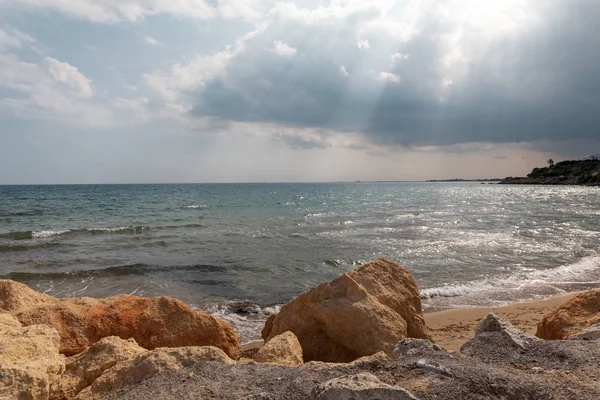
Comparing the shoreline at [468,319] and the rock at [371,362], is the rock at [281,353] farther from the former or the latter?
the shoreline at [468,319]

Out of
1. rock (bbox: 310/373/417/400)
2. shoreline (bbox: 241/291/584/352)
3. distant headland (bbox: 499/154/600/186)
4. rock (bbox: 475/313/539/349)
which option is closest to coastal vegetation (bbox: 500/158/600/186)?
distant headland (bbox: 499/154/600/186)

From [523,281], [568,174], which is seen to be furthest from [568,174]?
[523,281]

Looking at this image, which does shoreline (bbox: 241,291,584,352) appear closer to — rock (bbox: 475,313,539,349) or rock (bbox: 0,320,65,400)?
rock (bbox: 475,313,539,349)

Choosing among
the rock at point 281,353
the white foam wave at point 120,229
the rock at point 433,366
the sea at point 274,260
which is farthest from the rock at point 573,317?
the white foam wave at point 120,229

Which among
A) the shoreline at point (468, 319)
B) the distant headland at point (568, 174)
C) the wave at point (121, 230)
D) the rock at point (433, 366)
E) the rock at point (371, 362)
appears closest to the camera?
the rock at point (433, 366)

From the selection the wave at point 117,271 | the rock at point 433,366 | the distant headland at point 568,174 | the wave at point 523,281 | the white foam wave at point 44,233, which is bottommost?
the wave at point 523,281

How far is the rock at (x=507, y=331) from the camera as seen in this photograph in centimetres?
445

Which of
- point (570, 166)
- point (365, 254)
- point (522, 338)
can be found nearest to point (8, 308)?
point (522, 338)

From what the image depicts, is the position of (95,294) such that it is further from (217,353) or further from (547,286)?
(547,286)

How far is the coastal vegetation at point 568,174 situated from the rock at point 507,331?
Answer: 120m

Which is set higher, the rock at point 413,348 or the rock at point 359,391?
the rock at point 359,391

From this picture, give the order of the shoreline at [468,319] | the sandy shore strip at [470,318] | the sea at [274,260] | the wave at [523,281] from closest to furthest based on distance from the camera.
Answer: the shoreline at [468,319] < the sandy shore strip at [470,318] < the sea at [274,260] < the wave at [523,281]

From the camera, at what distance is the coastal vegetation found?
107 metres

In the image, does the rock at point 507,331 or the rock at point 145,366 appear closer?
the rock at point 145,366
